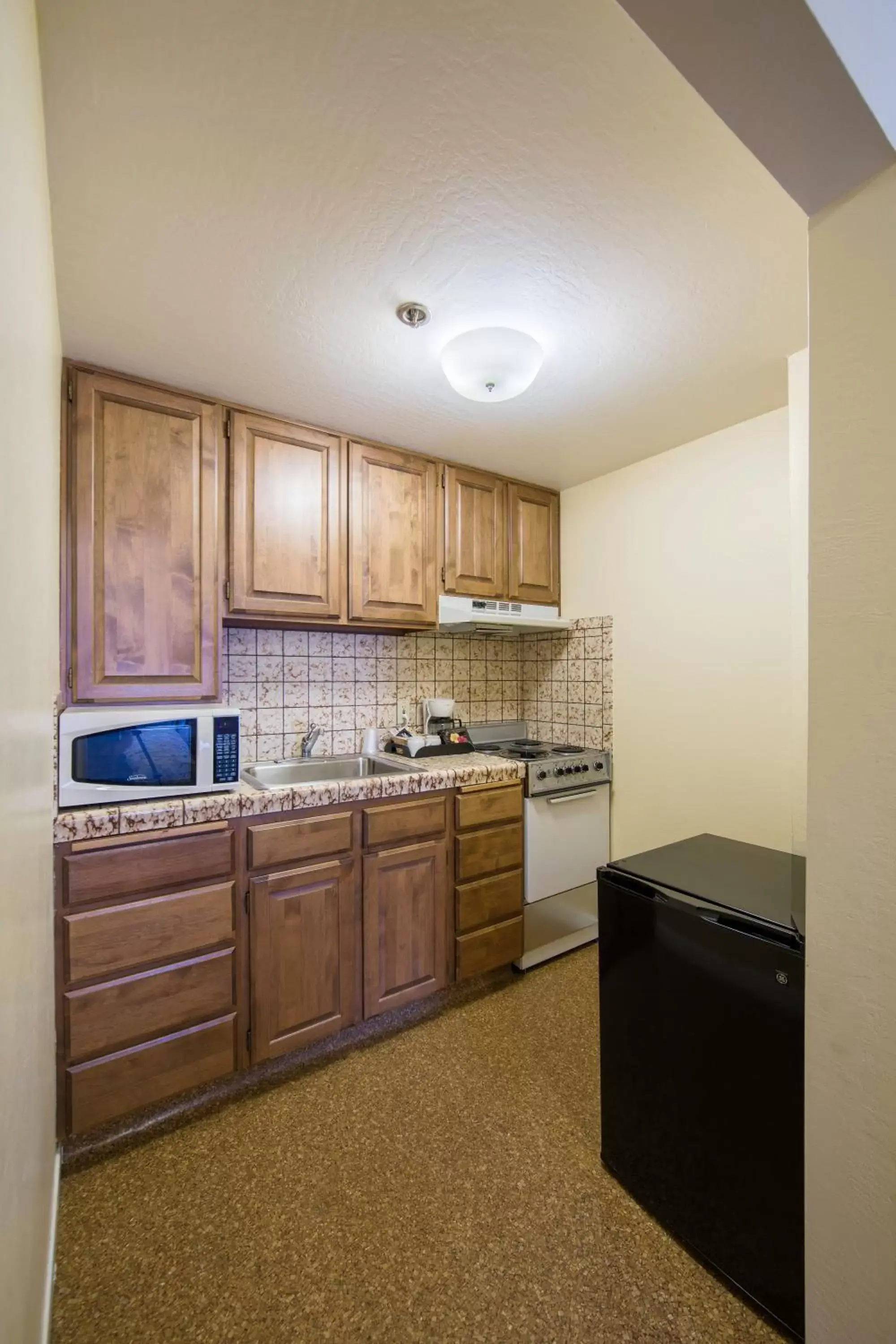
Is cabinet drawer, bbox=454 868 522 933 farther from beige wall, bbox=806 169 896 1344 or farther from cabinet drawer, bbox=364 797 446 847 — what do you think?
beige wall, bbox=806 169 896 1344

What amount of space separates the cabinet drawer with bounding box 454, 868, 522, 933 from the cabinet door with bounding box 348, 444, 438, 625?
3.79ft

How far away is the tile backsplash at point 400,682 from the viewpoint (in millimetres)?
2373

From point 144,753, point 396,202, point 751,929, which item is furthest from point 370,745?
A: point 396,202

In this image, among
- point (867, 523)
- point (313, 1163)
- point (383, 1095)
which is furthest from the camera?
point (383, 1095)

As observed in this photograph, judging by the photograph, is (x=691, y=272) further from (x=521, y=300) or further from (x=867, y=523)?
(x=867, y=523)

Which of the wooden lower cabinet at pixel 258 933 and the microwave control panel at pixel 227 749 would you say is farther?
the microwave control panel at pixel 227 749

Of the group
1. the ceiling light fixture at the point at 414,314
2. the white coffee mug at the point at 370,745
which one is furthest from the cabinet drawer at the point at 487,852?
the ceiling light fixture at the point at 414,314

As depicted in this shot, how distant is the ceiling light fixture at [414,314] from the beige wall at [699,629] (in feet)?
4.60

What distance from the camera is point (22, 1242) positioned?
0.77 meters

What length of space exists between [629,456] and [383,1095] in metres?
2.72

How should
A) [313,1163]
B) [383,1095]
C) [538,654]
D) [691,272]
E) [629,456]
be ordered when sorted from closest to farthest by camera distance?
[691,272] → [313,1163] → [383,1095] → [629,456] → [538,654]

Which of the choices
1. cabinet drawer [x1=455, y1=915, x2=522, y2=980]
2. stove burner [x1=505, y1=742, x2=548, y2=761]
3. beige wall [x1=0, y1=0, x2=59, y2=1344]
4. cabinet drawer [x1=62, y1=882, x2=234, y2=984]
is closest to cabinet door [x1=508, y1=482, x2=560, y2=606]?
stove burner [x1=505, y1=742, x2=548, y2=761]

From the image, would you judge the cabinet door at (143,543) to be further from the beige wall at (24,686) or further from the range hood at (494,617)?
the range hood at (494,617)

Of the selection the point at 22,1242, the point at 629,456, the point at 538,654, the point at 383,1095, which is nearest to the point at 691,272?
the point at 629,456
